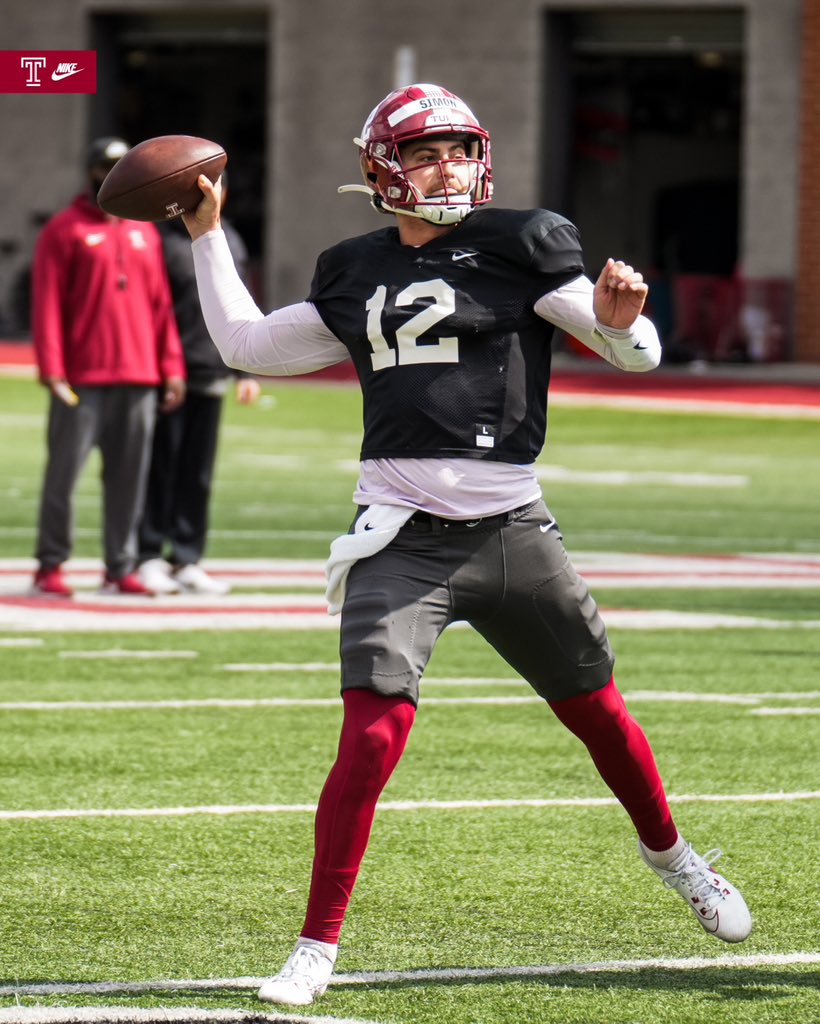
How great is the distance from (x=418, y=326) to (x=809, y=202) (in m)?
28.6

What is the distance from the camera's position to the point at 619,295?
4.86 metres

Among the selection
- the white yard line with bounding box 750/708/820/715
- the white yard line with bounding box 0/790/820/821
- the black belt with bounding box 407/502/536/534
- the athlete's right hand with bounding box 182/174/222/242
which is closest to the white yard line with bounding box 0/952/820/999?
the black belt with bounding box 407/502/536/534

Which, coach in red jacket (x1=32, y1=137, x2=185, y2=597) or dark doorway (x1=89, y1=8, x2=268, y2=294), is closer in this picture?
coach in red jacket (x1=32, y1=137, x2=185, y2=597)

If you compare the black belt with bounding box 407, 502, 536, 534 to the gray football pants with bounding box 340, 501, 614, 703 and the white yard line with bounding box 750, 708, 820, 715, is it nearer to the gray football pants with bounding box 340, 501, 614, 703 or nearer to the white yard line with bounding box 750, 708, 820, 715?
the gray football pants with bounding box 340, 501, 614, 703

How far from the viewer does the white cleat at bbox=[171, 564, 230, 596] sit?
11734mm

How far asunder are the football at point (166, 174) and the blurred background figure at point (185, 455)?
610cm

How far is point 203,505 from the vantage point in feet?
38.5

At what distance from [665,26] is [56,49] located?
33.9ft

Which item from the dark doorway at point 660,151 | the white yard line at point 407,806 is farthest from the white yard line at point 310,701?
the dark doorway at point 660,151

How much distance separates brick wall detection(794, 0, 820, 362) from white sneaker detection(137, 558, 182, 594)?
2239 centimetres

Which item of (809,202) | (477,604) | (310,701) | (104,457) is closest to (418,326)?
(477,604)

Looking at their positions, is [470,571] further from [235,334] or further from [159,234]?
[159,234]

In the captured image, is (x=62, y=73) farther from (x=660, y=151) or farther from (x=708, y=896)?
(x=708, y=896)

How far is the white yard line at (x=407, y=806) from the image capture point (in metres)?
6.63
